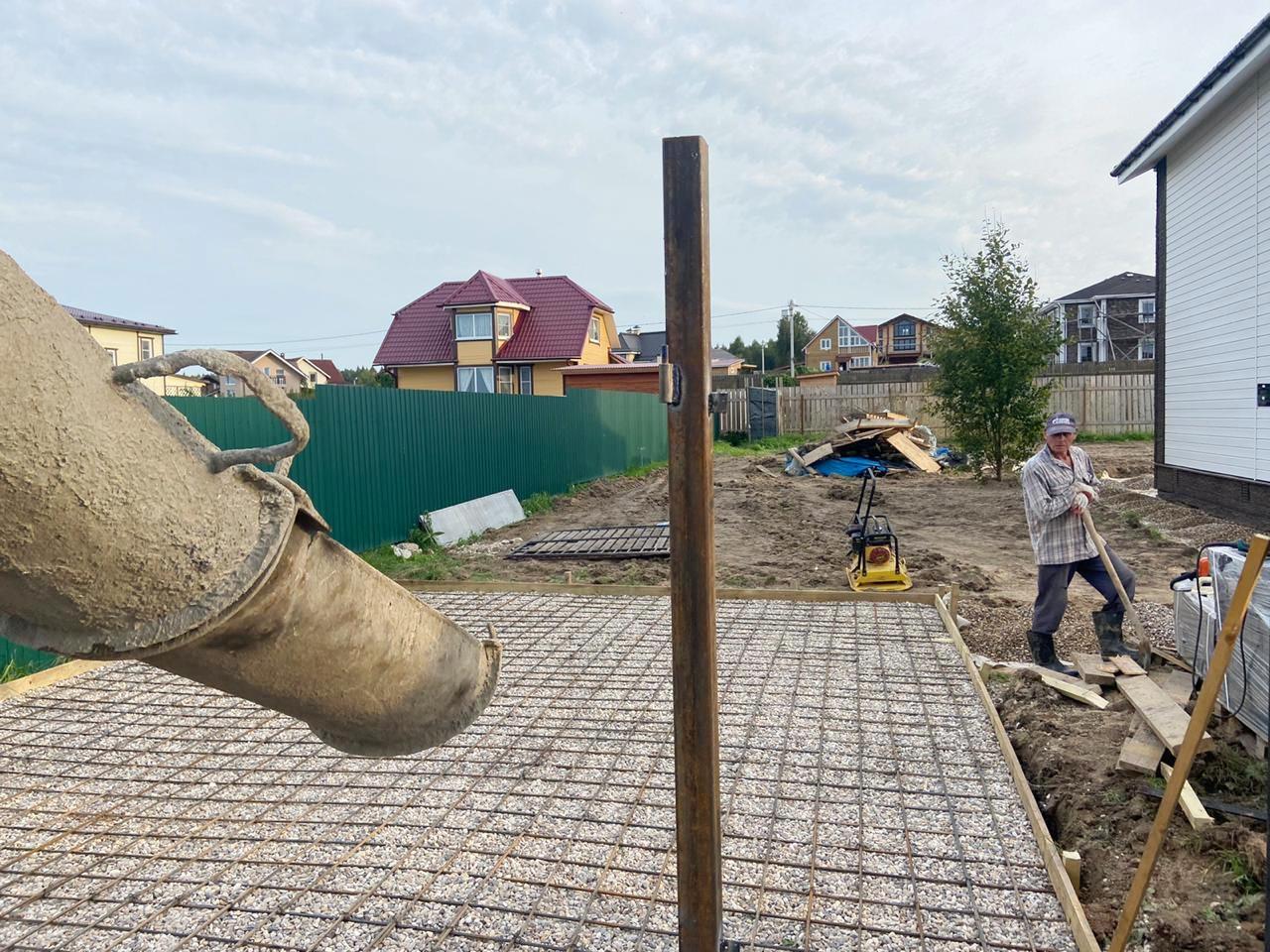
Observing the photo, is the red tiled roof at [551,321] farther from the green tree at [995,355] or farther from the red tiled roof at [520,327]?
the green tree at [995,355]

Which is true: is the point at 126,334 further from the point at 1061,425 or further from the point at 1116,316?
the point at 1116,316

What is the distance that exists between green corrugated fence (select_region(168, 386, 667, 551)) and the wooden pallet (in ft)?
4.86

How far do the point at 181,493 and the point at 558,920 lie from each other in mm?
2190

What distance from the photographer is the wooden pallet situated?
30.8ft

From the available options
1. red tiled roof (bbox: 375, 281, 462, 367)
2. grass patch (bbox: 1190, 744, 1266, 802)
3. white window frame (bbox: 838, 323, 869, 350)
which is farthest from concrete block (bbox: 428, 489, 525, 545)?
white window frame (bbox: 838, 323, 869, 350)

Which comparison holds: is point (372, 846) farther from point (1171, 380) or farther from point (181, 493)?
point (1171, 380)

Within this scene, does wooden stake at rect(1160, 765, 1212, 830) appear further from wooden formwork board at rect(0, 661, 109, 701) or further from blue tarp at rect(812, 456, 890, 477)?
blue tarp at rect(812, 456, 890, 477)

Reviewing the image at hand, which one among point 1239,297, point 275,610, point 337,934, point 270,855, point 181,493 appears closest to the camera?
point 181,493

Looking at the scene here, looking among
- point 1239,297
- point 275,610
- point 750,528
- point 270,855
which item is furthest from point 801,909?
point 1239,297

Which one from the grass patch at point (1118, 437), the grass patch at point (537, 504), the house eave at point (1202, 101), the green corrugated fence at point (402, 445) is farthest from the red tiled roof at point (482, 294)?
the house eave at point (1202, 101)

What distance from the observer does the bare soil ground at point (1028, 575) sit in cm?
297

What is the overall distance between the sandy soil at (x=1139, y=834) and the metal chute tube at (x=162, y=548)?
263cm

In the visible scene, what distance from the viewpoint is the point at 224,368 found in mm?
1253

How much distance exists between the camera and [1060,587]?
17.6 ft
